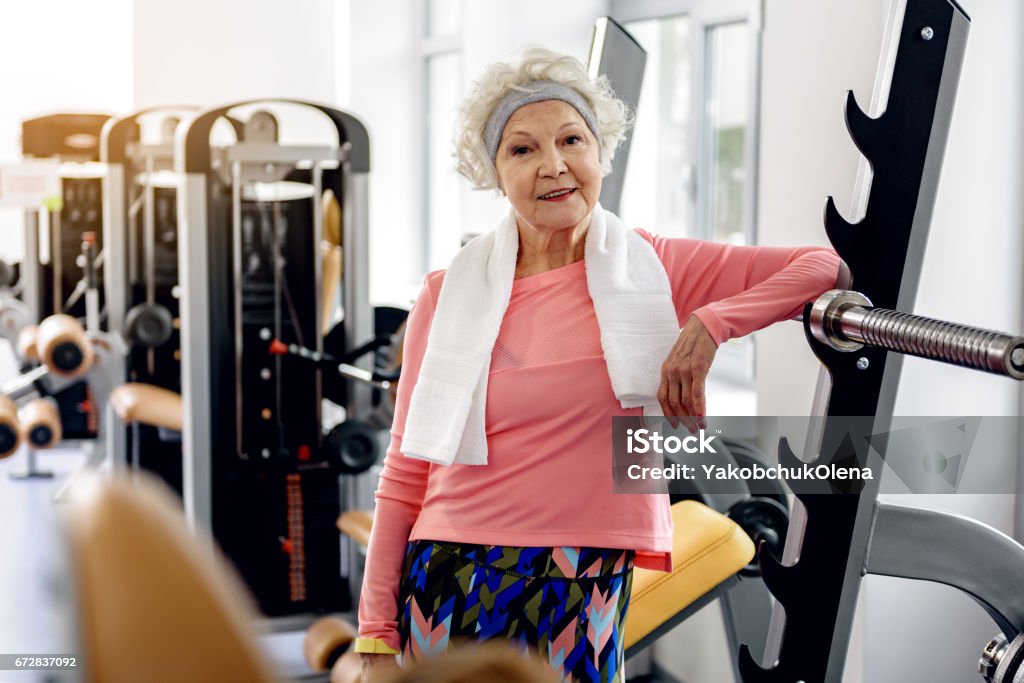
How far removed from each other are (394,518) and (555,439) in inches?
11.5

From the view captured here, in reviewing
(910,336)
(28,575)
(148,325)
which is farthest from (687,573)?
(28,575)

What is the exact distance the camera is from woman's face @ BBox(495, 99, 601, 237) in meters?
1.55

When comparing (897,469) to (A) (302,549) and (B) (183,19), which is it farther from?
(B) (183,19)

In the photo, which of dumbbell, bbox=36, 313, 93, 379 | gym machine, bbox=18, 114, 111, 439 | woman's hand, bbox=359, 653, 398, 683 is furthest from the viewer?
gym machine, bbox=18, 114, 111, 439

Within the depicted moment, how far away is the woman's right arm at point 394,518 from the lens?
156 centimetres

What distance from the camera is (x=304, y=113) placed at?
6172 mm

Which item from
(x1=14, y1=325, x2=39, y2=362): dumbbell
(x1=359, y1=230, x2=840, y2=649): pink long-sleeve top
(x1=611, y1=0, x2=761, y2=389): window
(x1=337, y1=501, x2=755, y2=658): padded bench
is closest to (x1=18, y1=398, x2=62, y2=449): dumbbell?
(x1=14, y1=325, x2=39, y2=362): dumbbell

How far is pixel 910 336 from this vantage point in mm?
1125

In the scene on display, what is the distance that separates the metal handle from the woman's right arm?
622 mm

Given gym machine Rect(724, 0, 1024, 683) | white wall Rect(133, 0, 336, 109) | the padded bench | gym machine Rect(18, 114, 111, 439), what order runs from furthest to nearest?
white wall Rect(133, 0, 336, 109), gym machine Rect(18, 114, 111, 439), the padded bench, gym machine Rect(724, 0, 1024, 683)

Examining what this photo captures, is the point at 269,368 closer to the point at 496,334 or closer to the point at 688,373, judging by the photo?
the point at 496,334

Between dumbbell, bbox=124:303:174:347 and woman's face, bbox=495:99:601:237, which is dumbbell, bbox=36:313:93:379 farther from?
woman's face, bbox=495:99:601:237

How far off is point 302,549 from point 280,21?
142 inches

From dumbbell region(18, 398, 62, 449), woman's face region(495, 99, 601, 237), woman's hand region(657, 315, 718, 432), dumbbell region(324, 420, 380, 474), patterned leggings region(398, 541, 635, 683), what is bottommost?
dumbbell region(18, 398, 62, 449)
